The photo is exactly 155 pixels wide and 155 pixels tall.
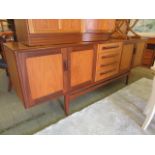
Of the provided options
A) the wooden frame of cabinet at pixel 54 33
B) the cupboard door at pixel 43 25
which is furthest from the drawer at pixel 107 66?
the cupboard door at pixel 43 25

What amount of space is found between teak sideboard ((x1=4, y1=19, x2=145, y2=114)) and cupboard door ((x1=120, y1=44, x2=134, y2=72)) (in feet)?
0.41

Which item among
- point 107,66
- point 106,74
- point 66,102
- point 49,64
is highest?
point 49,64

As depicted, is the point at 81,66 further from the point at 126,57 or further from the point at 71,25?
the point at 126,57

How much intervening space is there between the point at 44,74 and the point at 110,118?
93 centimetres

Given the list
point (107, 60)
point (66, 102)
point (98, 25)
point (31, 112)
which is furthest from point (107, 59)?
point (31, 112)

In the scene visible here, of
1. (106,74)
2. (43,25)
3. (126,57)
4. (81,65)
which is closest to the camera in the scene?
(43,25)

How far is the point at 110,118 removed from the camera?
1513mm

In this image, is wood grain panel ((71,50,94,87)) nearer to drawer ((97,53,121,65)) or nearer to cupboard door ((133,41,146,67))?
drawer ((97,53,121,65))

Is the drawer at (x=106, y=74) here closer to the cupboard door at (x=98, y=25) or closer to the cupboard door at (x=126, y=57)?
the cupboard door at (x=126, y=57)

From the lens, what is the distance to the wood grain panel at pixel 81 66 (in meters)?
1.41

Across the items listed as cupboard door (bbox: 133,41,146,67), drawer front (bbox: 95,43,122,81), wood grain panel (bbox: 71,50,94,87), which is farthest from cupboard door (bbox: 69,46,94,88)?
cupboard door (bbox: 133,41,146,67)

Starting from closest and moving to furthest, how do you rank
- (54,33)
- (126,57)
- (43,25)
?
(43,25), (54,33), (126,57)

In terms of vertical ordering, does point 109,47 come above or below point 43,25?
below

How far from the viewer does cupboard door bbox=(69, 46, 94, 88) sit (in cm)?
139
